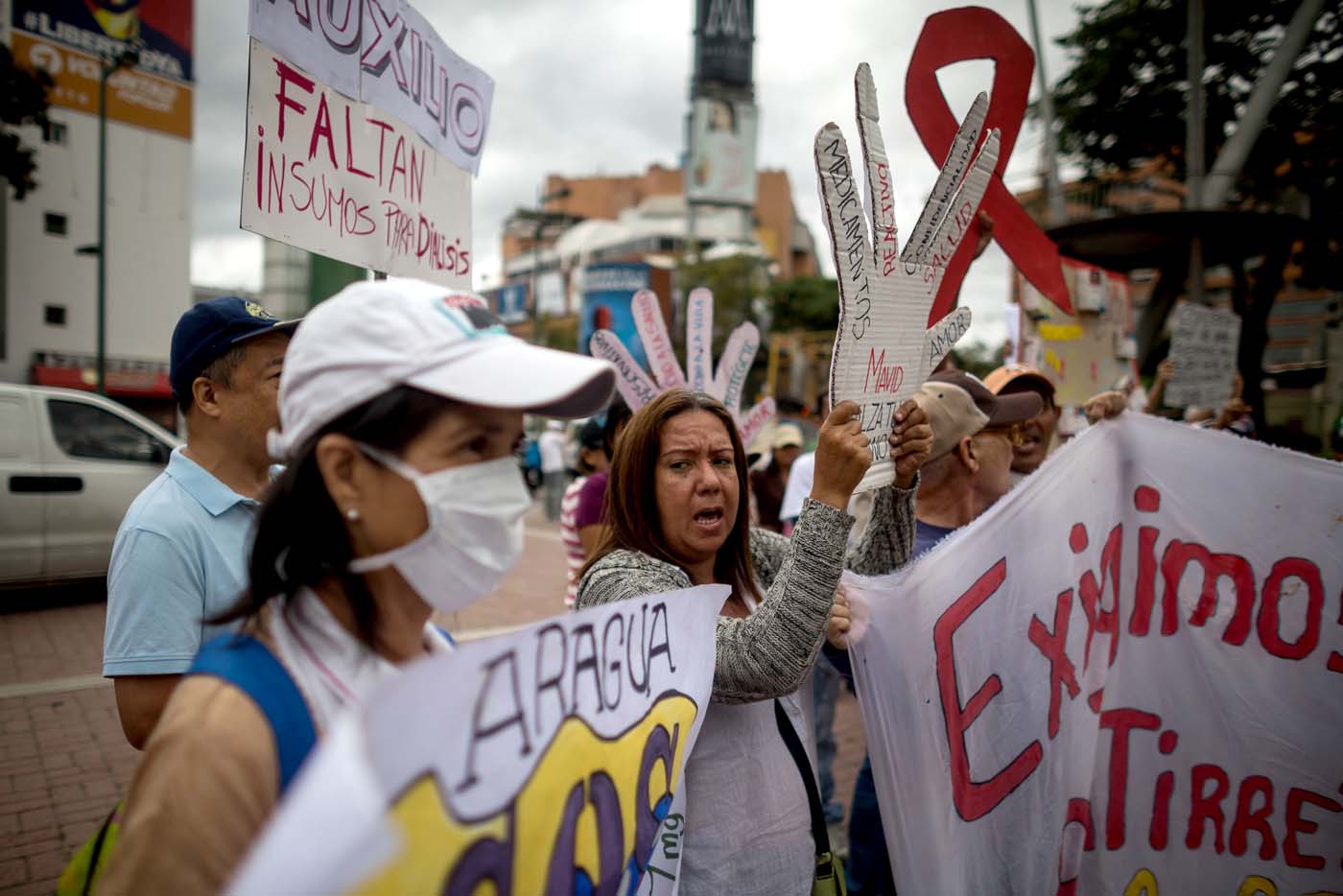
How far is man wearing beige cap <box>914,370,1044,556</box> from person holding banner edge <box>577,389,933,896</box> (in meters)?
0.57

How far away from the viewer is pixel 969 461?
8.62 ft

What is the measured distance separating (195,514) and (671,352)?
2.11 meters

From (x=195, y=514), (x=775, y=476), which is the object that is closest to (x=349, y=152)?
(x=195, y=514)

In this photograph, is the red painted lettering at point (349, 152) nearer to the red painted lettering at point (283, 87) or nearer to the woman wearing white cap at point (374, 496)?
the red painted lettering at point (283, 87)

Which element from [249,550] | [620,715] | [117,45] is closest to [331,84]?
[249,550]

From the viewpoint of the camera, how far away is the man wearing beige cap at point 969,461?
2.55 metres

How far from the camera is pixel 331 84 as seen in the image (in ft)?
7.04

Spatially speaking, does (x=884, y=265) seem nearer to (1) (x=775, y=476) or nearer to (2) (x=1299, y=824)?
(2) (x=1299, y=824)

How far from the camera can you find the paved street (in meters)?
3.42

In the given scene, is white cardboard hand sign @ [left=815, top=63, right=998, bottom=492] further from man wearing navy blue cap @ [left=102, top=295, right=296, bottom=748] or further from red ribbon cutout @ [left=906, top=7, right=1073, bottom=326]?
man wearing navy blue cap @ [left=102, top=295, right=296, bottom=748]

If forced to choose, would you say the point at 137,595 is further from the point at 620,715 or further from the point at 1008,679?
the point at 1008,679

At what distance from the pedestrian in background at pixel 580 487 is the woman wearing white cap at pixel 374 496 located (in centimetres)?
269

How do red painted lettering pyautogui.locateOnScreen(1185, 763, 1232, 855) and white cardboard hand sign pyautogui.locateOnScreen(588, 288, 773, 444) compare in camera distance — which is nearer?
red painted lettering pyautogui.locateOnScreen(1185, 763, 1232, 855)

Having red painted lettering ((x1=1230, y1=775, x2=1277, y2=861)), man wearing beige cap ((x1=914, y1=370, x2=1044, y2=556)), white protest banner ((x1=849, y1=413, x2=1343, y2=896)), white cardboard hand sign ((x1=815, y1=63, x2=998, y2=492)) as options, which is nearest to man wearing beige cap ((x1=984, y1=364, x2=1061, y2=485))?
man wearing beige cap ((x1=914, y1=370, x2=1044, y2=556))
